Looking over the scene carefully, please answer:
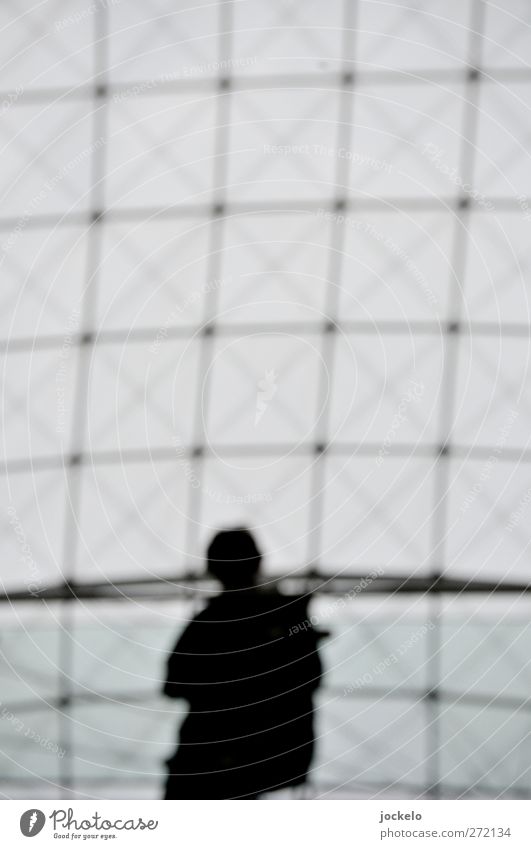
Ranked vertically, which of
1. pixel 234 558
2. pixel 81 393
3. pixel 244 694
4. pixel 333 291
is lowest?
pixel 244 694

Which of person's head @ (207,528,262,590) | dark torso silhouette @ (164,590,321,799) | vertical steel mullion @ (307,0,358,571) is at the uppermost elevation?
vertical steel mullion @ (307,0,358,571)

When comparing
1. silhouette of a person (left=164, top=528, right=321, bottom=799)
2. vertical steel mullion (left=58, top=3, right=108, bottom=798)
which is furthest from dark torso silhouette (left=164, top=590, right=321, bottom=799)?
vertical steel mullion (left=58, top=3, right=108, bottom=798)

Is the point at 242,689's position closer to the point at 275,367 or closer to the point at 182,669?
the point at 182,669

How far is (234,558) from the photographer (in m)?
1.00

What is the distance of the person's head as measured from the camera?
3.25ft

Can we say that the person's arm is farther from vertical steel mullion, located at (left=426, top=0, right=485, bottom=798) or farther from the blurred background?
vertical steel mullion, located at (left=426, top=0, right=485, bottom=798)

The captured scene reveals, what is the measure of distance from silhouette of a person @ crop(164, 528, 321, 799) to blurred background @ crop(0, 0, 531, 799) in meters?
0.02

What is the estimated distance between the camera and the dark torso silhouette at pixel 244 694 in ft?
3.16

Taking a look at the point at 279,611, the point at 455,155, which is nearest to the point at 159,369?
the point at 279,611

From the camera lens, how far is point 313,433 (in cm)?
102

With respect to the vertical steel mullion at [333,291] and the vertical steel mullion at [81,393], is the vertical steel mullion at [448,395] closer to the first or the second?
the vertical steel mullion at [333,291]

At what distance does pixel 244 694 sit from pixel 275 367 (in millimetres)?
396

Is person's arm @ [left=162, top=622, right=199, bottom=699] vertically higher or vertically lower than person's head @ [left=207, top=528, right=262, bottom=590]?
lower

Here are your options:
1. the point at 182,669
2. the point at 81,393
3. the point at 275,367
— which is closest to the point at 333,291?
the point at 275,367
